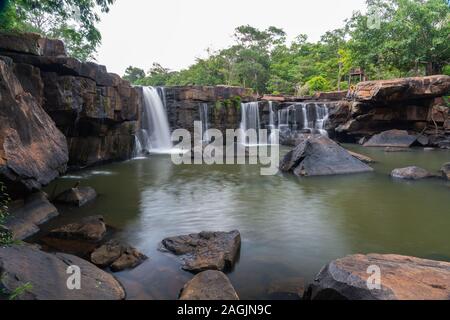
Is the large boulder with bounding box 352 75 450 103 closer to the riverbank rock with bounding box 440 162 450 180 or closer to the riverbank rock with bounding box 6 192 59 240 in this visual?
the riverbank rock with bounding box 440 162 450 180

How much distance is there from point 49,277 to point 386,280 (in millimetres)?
3574

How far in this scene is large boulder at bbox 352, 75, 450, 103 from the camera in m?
20.2

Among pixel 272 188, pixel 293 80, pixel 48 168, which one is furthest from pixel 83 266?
pixel 293 80

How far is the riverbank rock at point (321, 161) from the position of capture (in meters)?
11.6

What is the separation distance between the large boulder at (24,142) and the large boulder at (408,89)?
19354 millimetres

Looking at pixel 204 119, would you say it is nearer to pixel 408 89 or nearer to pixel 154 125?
pixel 154 125

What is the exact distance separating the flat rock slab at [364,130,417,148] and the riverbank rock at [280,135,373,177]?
10771 millimetres

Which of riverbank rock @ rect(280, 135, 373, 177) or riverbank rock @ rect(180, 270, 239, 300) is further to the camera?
riverbank rock @ rect(280, 135, 373, 177)

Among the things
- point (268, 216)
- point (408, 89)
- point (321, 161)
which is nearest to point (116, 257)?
point (268, 216)

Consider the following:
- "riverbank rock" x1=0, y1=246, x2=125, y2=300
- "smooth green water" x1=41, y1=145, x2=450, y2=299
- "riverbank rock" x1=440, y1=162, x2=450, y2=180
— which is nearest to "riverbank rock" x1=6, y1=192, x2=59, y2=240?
"smooth green water" x1=41, y1=145, x2=450, y2=299

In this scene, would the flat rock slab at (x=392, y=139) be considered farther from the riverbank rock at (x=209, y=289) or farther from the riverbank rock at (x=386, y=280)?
the riverbank rock at (x=209, y=289)

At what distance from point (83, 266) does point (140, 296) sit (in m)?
0.90

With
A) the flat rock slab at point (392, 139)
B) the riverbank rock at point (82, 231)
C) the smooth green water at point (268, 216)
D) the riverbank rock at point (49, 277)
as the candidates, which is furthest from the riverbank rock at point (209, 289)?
the flat rock slab at point (392, 139)

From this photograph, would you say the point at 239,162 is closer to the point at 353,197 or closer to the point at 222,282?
the point at 353,197
